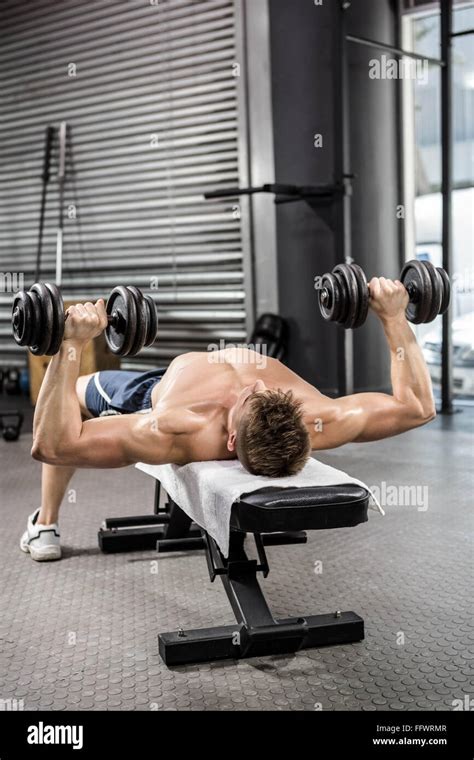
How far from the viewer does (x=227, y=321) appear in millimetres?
6164

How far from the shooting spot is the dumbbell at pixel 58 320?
2062 mm

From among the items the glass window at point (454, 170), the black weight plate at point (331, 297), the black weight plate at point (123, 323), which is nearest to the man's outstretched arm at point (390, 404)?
the black weight plate at point (331, 297)

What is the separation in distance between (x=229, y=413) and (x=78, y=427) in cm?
41

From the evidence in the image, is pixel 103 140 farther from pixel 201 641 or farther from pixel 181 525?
pixel 201 641

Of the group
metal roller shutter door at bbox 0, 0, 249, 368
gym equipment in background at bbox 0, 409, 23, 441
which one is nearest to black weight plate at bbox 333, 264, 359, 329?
gym equipment in background at bbox 0, 409, 23, 441

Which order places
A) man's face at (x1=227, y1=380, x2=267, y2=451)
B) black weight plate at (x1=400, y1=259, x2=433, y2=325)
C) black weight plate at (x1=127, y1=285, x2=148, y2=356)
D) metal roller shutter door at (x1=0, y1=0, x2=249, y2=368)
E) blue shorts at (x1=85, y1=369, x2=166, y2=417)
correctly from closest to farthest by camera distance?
man's face at (x1=227, y1=380, x2=267, y2=451), black weight plate at (x1=127, y1=285, x2=148, y2=356), black weight plate at (x1=400, y1=259, x2=433, y2=325), blue shorts at (x1=85, y1=369, x2=166, y2=417), metal roller shutter door at (x1=0, y1=0, x2=249, y2=368)

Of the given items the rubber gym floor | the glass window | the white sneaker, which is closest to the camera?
the rubber gym floor

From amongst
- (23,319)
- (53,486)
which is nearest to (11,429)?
(53,486)

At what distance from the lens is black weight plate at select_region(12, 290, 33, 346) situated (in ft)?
6.82

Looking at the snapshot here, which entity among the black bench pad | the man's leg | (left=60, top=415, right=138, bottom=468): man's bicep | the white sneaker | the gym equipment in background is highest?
(left=60, top=415, right=138, bottom=468): man's bicep

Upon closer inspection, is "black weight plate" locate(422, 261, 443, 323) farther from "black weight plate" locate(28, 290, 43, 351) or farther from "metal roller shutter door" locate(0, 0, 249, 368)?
"metal roller shutter door" locate(0, 0, 249, 368)

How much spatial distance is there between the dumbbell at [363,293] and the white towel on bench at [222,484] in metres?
0.45

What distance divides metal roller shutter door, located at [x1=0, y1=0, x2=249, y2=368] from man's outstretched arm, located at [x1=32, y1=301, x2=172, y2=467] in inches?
154

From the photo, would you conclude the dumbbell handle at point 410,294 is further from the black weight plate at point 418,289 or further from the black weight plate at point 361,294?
the black weight plate at point 361,294
